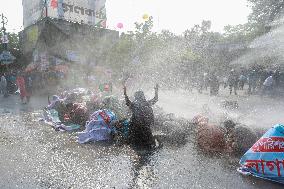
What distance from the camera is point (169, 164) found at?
23.4ft

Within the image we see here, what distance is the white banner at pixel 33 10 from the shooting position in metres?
30.8

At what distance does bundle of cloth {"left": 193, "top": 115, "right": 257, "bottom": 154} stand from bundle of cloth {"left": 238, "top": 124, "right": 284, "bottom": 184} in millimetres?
1414

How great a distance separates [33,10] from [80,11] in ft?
15.9

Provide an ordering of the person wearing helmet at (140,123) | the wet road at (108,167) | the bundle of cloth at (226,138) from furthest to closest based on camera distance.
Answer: the person wearing helmet at (140,123)
the bundle of cloth at (226,138)
the wet road at (108,167)

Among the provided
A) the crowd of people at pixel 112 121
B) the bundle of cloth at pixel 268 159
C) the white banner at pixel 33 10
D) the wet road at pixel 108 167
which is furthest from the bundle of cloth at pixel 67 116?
the white banner at pixel 33 10

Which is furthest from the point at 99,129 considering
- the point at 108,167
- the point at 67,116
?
the point at 67,116

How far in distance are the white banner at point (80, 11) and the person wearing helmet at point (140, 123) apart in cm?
2404

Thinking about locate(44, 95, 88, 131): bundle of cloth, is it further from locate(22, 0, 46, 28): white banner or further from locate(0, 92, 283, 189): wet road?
locate(22, 0, 46, 28): white banner

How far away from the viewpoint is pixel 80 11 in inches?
1319

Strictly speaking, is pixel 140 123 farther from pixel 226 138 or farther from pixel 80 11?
pixel 80 11

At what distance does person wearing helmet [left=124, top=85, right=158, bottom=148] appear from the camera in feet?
28.3

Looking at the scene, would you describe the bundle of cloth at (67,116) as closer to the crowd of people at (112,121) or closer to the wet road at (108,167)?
the crowd of people at (112,121)

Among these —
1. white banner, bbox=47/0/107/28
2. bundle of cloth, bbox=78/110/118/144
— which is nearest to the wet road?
bundle of cloth, bbox=78/110/118/144

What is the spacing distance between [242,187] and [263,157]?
886 mm
